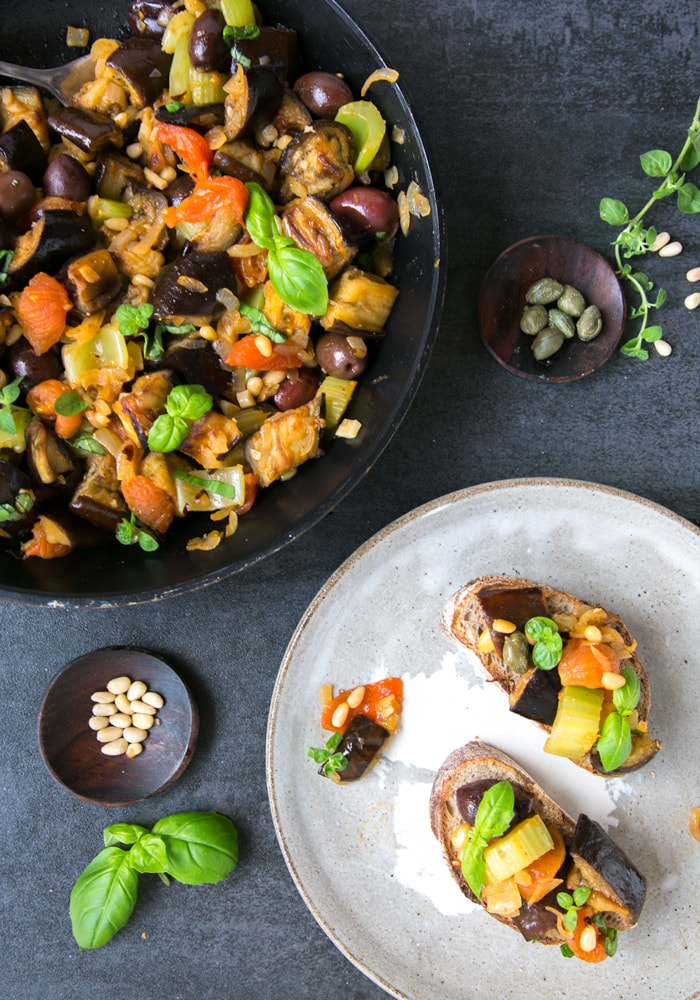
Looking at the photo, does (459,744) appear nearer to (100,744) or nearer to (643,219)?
(100,744)

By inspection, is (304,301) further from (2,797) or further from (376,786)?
(2,797)

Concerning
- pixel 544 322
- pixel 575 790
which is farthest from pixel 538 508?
pixel 575 790

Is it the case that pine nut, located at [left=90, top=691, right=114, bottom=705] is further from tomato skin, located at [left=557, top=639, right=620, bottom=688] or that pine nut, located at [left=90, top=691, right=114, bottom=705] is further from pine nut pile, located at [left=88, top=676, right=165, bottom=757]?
tomato skin, located at [left=557, top=639, right=620, bottom=688]

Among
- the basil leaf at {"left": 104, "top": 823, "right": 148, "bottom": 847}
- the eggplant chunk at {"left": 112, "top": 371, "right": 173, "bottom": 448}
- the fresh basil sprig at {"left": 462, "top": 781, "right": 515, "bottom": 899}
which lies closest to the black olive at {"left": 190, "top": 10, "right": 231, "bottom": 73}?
the eggplant chunk at {"left": 112, "top": 371, "right": 173, "bottom": 448}

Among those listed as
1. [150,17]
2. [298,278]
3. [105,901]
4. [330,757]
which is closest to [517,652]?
[330,757]

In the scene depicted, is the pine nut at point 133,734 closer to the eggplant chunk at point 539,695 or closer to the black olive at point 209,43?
the eggplant chunk at point 539,695
